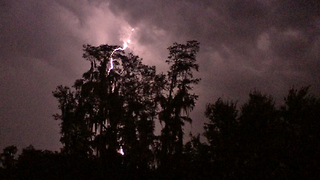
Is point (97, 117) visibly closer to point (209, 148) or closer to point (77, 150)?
point (77, 150)

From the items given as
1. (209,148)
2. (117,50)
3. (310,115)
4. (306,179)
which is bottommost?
(306,179)

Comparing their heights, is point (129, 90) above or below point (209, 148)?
above

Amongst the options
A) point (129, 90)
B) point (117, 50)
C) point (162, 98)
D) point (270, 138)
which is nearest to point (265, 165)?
point (270, 138)

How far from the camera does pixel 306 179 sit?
16.6m

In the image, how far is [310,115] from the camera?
60.2ft

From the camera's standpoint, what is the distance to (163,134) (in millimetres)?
28609

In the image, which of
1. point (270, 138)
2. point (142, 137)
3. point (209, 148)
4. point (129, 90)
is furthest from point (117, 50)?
point (270, 138)

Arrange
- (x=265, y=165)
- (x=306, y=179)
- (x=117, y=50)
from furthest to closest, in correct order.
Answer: (x=117, y=50) → (x=265, y=165) → (x=306, y=179)

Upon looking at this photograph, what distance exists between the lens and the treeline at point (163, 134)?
59.5ft

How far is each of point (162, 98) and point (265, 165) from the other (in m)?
13.6

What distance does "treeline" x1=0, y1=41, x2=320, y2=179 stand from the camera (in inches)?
714

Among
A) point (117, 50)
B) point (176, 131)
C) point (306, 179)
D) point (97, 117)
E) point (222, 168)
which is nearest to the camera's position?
point (306, 179)

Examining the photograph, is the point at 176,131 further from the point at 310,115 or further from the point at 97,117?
the point at 310,115

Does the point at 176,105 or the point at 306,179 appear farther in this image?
the point at 176,105
